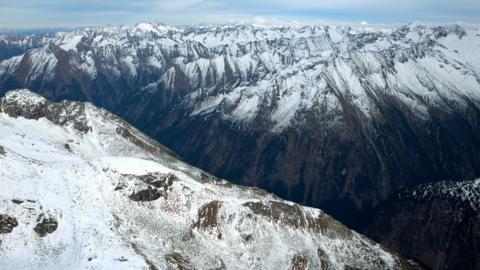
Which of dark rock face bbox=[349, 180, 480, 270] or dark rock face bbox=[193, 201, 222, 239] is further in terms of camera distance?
dark rock face bbox=[349, 180, 480, 270]

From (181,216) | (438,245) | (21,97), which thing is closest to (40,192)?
(181,216)

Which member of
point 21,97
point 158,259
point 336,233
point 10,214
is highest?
point 21,97

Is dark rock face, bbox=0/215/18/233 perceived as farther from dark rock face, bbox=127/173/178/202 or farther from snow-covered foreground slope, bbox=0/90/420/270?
dark rock face, bbox=127/173/178/202

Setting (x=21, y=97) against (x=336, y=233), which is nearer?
(x=336, y=233)

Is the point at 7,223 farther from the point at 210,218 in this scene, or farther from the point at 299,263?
the point at 299,263

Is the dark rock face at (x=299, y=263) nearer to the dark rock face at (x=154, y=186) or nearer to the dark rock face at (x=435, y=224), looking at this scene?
the dark rock face at (x=154, y=186)

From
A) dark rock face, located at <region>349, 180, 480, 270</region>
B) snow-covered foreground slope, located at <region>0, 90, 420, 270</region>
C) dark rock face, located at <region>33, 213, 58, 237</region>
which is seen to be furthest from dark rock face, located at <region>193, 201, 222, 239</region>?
dark rock face, located at <region>349, 180, 480, 270</region>

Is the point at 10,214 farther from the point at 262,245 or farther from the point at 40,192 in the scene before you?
the point at 262,245
